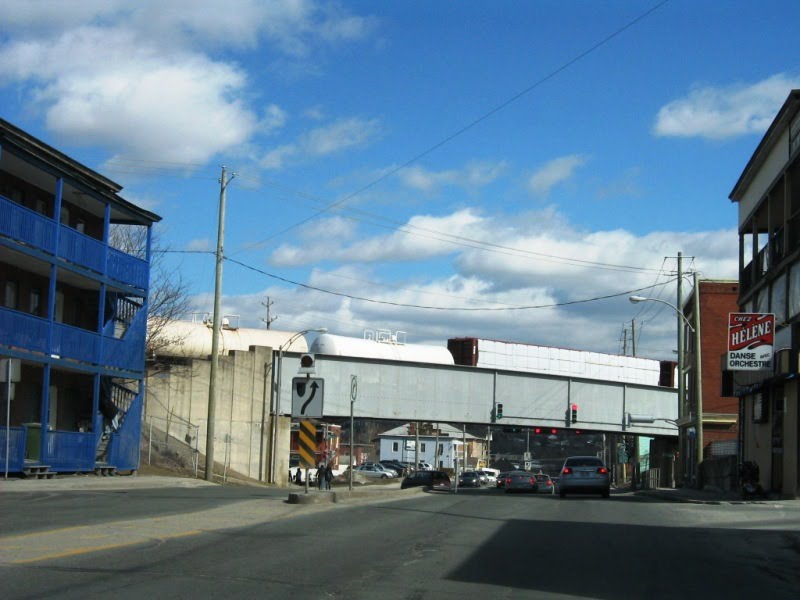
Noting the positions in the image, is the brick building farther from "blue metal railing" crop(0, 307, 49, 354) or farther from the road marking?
the road marking

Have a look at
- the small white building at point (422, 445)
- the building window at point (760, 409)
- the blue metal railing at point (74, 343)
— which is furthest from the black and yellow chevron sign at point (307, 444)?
the small white building at point (422, 445)

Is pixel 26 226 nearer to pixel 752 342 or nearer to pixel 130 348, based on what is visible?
pixel 130 348

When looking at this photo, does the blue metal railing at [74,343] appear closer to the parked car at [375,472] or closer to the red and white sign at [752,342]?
the red and white sign at [752,342]

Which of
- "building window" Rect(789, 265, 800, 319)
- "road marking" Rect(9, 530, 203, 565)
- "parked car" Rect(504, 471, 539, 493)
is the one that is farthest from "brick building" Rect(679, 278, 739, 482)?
"road marking" Rect(9, 530, 203, 565)

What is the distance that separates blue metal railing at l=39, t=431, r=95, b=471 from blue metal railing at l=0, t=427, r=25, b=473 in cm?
126

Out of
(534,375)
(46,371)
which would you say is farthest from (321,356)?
(46,371)

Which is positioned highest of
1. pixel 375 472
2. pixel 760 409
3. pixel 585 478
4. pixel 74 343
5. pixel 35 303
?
pixel 35 303

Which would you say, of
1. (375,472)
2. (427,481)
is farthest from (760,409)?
(375,472)

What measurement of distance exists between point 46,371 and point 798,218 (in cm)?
2322

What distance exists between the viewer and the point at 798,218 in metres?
30.3

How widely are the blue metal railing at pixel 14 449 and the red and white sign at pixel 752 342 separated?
21.5 m

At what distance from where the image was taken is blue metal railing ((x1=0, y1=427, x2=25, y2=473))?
27031 mm

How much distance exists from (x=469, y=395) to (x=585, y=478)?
1861 centimetres

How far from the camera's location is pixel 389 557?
39.4 ft
